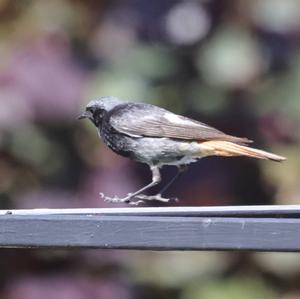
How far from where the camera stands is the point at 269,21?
4.89m

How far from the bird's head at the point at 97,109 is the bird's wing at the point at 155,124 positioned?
0.04 meters

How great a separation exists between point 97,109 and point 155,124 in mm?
157

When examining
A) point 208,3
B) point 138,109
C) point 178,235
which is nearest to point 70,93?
point 208,3

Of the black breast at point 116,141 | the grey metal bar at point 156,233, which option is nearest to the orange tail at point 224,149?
the black breast at point 116,141

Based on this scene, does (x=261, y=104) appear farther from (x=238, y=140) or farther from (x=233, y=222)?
(x=233, y=222)

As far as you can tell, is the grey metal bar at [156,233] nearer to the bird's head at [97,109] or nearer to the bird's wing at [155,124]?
the bird's wing at [155,124]

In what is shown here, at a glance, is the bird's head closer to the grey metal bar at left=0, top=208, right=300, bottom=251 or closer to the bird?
the bird

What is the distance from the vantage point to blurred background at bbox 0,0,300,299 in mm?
4523

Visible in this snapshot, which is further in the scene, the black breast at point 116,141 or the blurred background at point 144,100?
the blurred background at point 144,100

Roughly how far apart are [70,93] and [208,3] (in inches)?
25.3

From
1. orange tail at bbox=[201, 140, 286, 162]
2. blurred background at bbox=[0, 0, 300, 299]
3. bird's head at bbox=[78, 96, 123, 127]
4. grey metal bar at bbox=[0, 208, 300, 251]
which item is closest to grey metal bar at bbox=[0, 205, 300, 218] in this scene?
grey metal bar at bbox=[0, 208, 300, 251]

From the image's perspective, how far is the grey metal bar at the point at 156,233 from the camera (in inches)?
97.8

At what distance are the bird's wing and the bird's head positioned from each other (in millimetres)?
44

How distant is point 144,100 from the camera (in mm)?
4809
